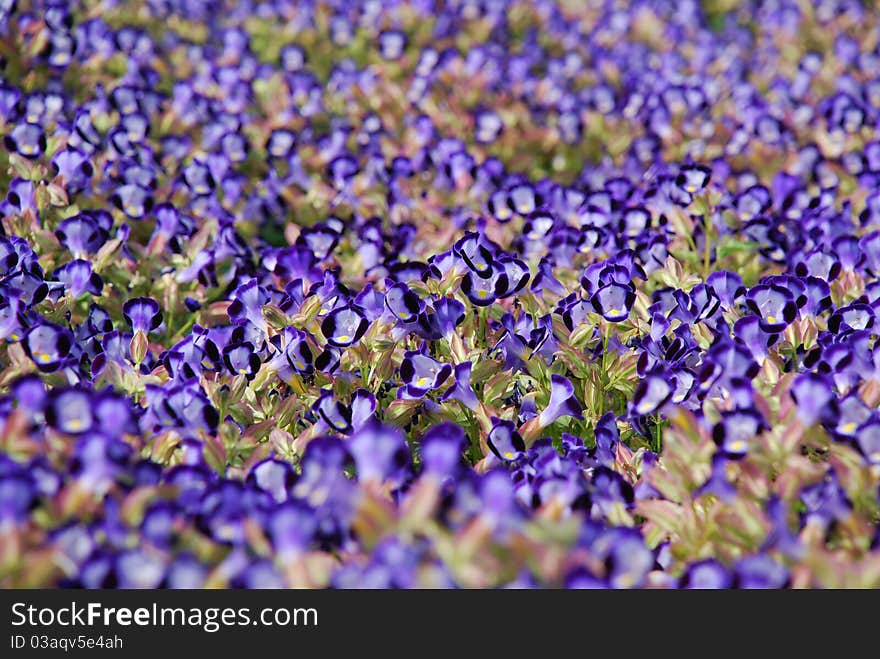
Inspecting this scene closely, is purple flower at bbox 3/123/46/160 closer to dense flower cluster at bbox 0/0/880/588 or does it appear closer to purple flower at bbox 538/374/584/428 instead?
dense flower cluster at bbox 0/0/880/588

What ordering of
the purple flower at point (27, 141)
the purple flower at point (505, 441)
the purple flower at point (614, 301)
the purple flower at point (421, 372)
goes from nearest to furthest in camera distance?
the purple flower at point (505, 441), the purple flower at point (421, 372), the purple flower at point (614, 301), the purple flower at point (27, 141)

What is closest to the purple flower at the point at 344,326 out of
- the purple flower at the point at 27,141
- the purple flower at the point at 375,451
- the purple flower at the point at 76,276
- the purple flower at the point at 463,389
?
the purple flower at the point at 463,389

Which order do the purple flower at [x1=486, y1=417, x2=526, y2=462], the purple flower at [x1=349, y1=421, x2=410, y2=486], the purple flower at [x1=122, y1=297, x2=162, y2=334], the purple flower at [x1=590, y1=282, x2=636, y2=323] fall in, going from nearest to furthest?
the purple flower at [x1=349, y1=421, x2=410, y2=486], the purple flower at [x1=486, y1=417, x2=526, y2=462], the purple flower at [x1=590, y1=282, x2=636, y2=323], the purple flower at [x1=122, y1=297, x2=162, y2=334]

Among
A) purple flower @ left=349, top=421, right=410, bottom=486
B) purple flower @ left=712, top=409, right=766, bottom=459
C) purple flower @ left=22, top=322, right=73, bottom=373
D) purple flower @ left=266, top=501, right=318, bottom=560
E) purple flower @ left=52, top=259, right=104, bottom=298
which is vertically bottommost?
purple flower @ left=266, top=501, right=318, bottom=560

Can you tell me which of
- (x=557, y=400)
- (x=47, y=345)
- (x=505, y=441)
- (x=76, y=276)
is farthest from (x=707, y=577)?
(x=76, y=276)

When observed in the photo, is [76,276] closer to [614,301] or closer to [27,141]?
[27,141]

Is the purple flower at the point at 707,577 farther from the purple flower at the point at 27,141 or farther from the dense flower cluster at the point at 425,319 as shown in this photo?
the purple flower at the point at 27,141

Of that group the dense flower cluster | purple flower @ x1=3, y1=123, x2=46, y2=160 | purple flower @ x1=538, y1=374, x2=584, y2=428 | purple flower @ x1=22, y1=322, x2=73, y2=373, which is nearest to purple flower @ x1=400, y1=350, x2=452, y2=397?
the dense flower cluster

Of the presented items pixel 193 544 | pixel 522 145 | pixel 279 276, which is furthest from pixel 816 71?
pixel 193 544
